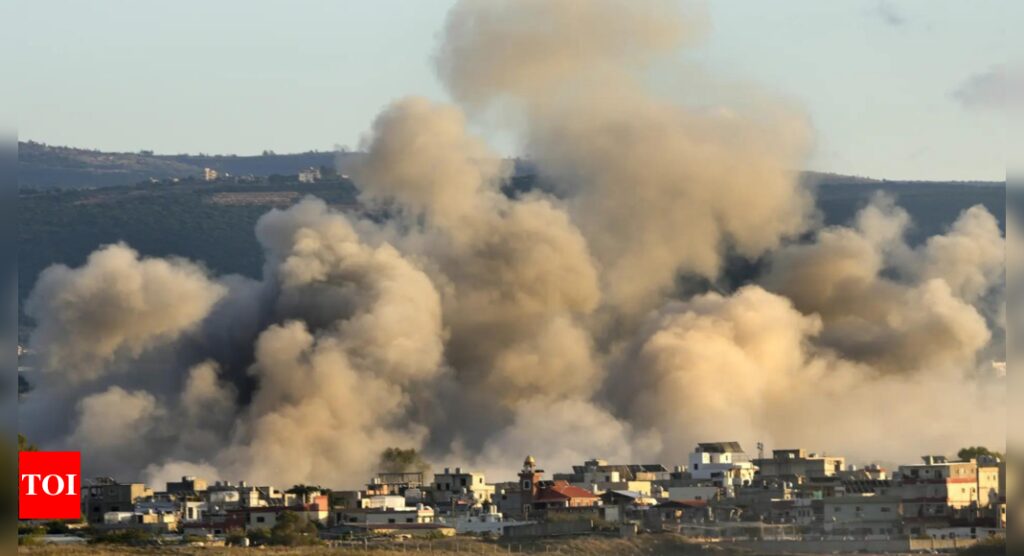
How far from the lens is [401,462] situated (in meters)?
101

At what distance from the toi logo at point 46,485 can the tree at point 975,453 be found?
59.8m

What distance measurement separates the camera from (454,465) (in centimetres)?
10394

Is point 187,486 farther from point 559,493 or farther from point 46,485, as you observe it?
point 46,485

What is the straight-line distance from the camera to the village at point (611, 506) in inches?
2943

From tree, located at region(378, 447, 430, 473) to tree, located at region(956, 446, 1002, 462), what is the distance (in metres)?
21.5

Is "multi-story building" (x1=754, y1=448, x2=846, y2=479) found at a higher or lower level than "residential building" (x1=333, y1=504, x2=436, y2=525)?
higher

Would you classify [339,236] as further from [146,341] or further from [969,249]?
[969,249]

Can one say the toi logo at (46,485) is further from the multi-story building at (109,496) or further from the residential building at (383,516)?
the multi-story building at (109,496)

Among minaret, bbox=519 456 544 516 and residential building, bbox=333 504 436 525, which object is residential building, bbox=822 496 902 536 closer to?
minaret, bbox=519 456 544 516

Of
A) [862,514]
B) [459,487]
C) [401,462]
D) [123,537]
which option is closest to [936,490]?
[862,514]

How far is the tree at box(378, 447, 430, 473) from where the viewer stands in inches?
3981

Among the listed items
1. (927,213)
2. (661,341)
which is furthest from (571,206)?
(927,213)

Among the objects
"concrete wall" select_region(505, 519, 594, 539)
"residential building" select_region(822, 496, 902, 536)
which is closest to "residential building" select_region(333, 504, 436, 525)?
"concrete wall" select_region(505, 519, 594, 539)

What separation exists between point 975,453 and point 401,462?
22.9m
